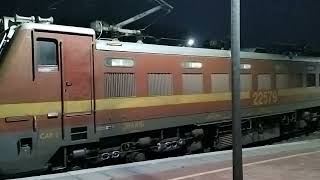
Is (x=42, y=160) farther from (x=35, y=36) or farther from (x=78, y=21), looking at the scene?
(x=78, y=21)

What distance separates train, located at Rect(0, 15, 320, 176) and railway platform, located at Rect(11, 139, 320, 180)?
1024mm

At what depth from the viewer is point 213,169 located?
982 cm

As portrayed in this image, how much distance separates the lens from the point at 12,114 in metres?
9.09

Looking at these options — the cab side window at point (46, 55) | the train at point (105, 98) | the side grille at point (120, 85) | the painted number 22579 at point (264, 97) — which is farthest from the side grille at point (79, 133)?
the painted number 22579 at point (264, 97)

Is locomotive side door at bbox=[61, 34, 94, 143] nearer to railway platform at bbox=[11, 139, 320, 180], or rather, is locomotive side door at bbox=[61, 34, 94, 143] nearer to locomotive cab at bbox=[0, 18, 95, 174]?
locomotive cab at bbox=[0, 18, 95, 174]

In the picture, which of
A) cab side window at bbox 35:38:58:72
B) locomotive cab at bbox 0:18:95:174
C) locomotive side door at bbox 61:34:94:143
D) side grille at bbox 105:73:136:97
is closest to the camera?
locomotive cab at bbox 0:18:95:174

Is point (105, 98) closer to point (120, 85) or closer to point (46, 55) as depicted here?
point (120, 85)

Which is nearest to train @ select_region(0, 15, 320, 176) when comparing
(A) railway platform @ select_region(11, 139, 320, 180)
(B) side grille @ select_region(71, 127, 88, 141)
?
(B) side grille @ select_region(71, 127, 88, 141)

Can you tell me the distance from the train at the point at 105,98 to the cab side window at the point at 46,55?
20 millimetres

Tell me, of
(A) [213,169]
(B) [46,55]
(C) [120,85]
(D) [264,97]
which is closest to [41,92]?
(B) [46,55]

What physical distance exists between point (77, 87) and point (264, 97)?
27.4 ft

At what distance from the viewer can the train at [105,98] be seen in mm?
9305

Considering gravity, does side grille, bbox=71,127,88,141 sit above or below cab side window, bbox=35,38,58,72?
below

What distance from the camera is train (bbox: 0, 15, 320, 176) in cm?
930
